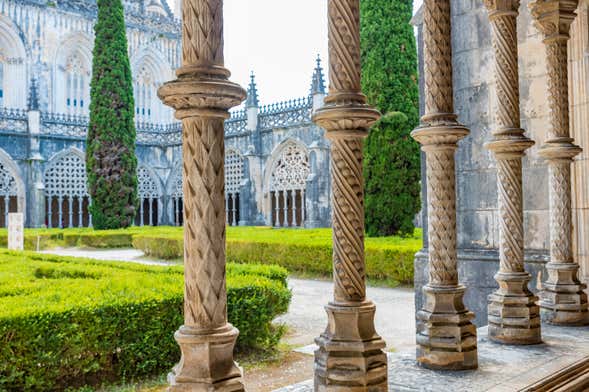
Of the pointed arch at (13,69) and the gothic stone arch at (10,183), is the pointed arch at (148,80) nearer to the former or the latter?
the pointed arch at (13,69)

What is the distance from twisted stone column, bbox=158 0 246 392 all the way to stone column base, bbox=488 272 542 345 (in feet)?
7.36

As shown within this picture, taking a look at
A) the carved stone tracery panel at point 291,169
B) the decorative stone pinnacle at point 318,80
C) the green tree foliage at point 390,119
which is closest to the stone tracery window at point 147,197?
the carved stone tracery panel at point 291,169

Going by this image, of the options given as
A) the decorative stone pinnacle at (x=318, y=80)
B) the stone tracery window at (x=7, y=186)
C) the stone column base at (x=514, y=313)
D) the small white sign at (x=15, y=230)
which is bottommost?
the stone column base at (x=514, y=313)

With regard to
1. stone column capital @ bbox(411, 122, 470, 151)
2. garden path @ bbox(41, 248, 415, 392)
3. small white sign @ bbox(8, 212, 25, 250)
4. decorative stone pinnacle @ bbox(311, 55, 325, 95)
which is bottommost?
garden path @ bbox(41, 248, 415, 392)

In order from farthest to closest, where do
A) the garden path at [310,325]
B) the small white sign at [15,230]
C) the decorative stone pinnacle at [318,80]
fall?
the decorative stone pinnacle at [318,80] < the small white sign at [15,230] < the garden path at [310,325]

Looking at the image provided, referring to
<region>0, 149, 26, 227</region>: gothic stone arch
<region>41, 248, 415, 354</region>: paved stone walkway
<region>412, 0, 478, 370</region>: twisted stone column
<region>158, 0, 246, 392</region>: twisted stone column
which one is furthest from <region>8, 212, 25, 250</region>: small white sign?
<region>158, 0, 246, 392</region>: twisted stone column

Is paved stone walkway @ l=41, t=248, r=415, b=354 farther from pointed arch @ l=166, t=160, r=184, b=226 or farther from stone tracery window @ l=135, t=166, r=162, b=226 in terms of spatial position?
stone tracery window @ l=135, t=166, r=162, b=226

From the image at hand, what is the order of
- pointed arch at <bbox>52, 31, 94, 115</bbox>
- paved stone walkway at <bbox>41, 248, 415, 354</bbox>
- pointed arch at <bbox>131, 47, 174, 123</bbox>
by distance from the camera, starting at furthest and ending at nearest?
pointed arch at <bbox>131, 47, 174, 123</bbox> < pointed arch at <bbox>52, 31, 94, 115</bbox> < paved stone walkway at <bbox>41, 248, 415, 354</bbox>

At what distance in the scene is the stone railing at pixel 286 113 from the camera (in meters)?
20.2

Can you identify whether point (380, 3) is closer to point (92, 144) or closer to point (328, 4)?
point (328, 4)

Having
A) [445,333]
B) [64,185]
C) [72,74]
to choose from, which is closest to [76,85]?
[72,74]

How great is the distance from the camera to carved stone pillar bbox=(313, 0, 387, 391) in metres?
2.65

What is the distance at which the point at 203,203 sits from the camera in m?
2.25

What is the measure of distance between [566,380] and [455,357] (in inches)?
22.8
